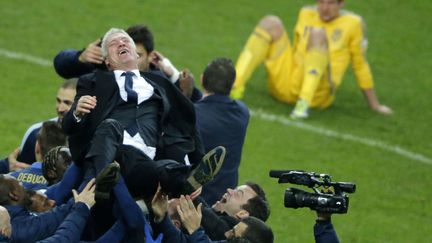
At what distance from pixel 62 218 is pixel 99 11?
8636 mm

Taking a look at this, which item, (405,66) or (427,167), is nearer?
(427,167)

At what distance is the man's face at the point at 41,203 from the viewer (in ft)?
30.1

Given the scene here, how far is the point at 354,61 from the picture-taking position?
50.1 feet

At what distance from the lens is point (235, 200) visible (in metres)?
10.0

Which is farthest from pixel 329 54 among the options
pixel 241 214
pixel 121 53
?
pixel 121 53

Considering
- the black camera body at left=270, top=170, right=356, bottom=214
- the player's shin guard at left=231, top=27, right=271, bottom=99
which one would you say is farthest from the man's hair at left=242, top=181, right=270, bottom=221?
the player's shin guard at left=231, top=27, right=271, bottom=99

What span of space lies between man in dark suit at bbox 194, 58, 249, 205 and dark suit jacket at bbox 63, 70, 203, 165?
1418 mm

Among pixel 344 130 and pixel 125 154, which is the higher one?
pixel 125 154

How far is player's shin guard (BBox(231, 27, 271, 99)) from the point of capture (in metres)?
Answer: 15.1

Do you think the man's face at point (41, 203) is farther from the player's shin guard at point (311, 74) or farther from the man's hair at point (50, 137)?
the player's shin guard at point (311, 74)

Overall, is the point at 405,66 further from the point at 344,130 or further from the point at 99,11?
the point at 99,11

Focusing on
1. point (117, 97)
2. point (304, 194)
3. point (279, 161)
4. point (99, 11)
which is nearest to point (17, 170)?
point (117, 97)

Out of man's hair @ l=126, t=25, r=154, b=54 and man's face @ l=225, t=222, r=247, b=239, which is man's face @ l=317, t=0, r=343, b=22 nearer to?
man's hair @ l=126, t=25, r=154, b=54

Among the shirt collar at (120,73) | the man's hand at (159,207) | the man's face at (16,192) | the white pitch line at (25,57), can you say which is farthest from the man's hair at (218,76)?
the white pitch line at (25,57)
